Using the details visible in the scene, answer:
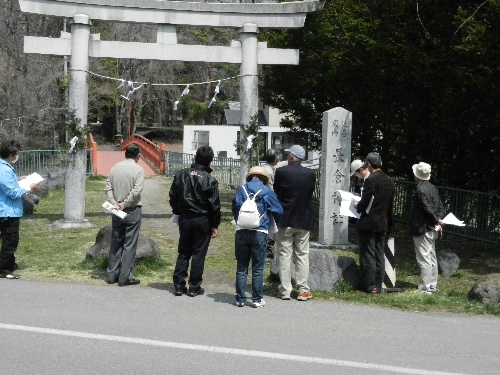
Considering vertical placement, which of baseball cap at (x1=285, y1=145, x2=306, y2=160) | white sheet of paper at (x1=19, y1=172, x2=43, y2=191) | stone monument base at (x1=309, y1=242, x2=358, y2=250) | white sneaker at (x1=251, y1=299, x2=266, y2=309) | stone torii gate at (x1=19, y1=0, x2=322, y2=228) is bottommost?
white sneaker at (x1=251, y1=299, x2=266, y2=309)

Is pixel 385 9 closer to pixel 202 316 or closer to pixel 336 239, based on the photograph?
pixel 336 239

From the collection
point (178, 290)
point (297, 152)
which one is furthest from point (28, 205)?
point (297, 152)

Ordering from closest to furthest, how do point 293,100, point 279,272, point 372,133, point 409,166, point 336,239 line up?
point 279,272 → point 336,239 → point 409,166 → point 372,133 → point 293,100

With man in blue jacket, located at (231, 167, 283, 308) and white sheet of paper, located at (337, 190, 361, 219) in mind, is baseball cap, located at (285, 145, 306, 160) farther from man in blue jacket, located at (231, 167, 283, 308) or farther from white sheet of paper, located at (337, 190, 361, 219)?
white sheet of paper, located at (337, 190, 361, 219)

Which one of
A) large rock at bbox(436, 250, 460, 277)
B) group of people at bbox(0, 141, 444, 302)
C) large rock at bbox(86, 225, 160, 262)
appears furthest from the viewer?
large rock at bbox(436, 250, 460, 277)

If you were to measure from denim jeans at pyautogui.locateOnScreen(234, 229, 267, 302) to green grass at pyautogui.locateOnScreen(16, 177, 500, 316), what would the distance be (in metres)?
1.00

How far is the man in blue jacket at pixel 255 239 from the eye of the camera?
339 inches

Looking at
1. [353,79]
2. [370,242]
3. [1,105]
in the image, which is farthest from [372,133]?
[1,105]

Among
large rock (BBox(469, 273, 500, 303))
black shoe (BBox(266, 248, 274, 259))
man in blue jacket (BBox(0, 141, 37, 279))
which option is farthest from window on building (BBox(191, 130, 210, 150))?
large rock (BBox(469, 273, 500, 303))

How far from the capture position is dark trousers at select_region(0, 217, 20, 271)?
9812mm

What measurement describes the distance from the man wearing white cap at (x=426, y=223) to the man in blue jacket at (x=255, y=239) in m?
2.18

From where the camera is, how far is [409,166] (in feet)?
58.9

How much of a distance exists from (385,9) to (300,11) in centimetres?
186

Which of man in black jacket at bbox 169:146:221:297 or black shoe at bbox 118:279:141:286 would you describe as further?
black shoe at bbox 118:279:141:286
